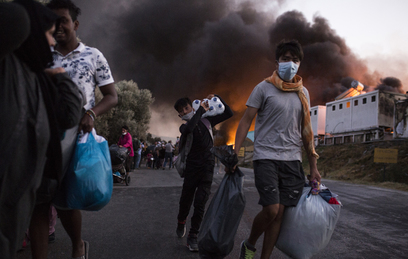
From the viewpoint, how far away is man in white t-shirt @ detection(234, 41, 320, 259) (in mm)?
2818

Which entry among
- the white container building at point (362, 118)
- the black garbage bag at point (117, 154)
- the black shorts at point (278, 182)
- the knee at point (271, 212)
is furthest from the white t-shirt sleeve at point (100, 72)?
the white container building at point (362, 118)

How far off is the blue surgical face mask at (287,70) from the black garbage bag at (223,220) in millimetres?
945

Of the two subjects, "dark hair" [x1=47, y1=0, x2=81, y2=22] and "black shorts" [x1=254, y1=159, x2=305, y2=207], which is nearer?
"dark hair" [x1=47, y1=0, x2=81, y2=22]

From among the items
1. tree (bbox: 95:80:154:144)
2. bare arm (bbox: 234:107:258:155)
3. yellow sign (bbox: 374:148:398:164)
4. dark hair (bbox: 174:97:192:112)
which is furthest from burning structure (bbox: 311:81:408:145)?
bare arm (bbox: 234:107:258:155)

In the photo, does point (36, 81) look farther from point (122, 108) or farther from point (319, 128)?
point (319, 128)

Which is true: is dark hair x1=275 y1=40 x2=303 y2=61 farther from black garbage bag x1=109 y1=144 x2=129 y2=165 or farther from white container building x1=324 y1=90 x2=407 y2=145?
white container building x1=324 y1=90 x2=407 y2=145

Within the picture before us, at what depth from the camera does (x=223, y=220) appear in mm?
2752

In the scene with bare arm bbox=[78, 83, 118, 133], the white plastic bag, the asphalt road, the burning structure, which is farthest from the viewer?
the burning structure

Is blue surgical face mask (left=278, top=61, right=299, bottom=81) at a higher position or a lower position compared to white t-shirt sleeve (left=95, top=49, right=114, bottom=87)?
higher

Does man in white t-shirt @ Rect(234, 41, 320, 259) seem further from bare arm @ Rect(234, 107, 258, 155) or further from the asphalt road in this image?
the asphalt road

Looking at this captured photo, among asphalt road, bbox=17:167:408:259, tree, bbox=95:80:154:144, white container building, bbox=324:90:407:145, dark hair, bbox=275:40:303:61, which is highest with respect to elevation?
white container building, bbox=324:90:407:145

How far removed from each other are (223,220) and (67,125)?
159cm

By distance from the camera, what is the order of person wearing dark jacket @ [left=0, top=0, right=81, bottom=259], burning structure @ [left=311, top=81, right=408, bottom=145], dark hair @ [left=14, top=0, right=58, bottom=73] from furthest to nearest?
burning structure @ [left=311, top=81, right=408, bottom=145] → dark hair @ [left=14, top=0, right=58, bottom=73] → person wearing dark jacket @ [left=0, top=0, right=81, bottom=259]

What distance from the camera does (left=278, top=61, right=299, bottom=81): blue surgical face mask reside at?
3041mm
